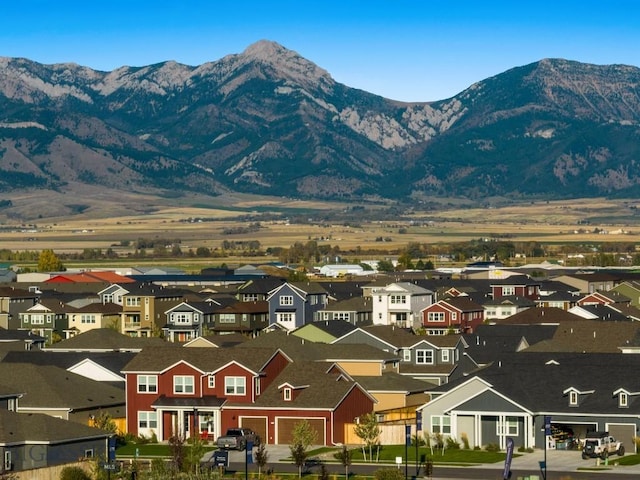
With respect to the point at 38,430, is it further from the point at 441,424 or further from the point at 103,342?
the point at 103,342

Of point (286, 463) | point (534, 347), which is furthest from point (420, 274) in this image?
point (286, 463)

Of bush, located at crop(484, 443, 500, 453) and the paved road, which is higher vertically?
bush, located at crop(484, 443, 500, 453)

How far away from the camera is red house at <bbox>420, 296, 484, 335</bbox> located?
10012 centimetres

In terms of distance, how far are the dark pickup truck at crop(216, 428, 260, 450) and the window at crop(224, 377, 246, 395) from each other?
3259 mm

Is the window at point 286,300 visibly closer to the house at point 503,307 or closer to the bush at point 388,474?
the house at point 503,307

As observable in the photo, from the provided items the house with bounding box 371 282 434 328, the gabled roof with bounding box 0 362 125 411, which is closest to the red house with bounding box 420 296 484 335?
the house with bounding box 371 282 434 328

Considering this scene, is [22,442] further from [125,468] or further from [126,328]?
[126,328]

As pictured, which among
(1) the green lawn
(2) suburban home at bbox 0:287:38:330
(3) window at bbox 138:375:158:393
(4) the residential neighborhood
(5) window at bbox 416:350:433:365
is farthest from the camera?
(2) suburban home at bbox 0:287:38:330

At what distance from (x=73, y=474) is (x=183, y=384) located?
48.3 feet

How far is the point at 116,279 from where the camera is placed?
5704 inches

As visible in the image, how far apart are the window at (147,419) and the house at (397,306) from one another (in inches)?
1705

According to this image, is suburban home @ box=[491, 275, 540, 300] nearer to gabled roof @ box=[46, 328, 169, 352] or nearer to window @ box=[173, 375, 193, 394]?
gabled roof @ box=[46, 328, 169, 352]

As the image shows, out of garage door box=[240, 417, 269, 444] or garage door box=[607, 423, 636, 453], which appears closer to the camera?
garage door box=[607, 423, 636, 453]

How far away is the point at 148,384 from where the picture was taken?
63875 mm
